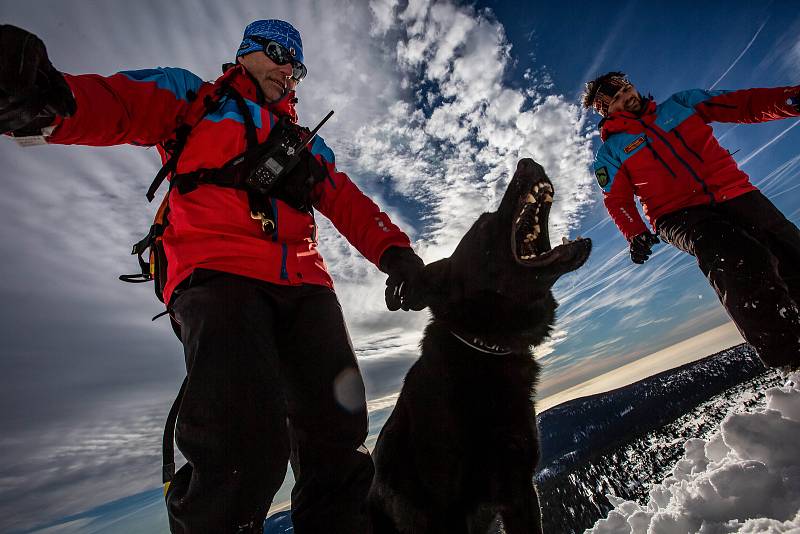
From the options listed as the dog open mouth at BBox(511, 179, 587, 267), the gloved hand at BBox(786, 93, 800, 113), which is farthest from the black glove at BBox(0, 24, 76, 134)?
the gloved hand at BBox(786, 93, 800, 113)

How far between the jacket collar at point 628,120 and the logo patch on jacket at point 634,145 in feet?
0.46

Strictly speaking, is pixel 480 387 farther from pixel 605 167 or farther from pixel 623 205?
pixel 605 167

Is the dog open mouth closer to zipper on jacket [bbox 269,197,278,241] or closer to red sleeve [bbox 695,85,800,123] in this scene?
zipper on jacket [bbox 269,197,278,241]

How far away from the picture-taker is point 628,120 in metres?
4.76

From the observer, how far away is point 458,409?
2639 mm

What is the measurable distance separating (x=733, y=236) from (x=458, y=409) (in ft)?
11.1

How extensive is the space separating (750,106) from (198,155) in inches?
234

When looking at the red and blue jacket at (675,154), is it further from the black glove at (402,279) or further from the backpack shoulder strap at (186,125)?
the backpack shoulder strap at (186,125)

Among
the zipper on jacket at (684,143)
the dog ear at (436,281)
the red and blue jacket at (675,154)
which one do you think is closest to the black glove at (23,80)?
the dog ear at (436,281)

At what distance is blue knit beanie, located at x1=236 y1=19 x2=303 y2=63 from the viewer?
288 centimetres

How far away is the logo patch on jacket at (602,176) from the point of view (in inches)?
197

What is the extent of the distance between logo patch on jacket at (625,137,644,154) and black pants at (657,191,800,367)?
3.44ft

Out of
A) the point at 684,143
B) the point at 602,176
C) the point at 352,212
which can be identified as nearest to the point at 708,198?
the point at 684,143

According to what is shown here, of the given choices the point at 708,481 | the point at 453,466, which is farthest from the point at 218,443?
the point at 708,481
